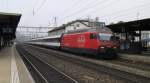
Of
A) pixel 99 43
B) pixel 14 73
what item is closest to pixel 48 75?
pixel 14 73

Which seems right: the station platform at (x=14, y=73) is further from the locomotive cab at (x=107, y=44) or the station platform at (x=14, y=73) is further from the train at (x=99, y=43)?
the locomotive cab at (x=107, y=44)

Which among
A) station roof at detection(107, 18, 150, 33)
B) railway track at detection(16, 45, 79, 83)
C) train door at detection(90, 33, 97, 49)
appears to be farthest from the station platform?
station roof at detection(107, 18, 150, 33)

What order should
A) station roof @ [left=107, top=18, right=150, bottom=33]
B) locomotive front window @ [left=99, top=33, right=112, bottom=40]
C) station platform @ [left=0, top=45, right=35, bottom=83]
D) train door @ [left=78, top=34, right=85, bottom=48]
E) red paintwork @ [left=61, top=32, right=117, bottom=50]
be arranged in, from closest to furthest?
station platform @ [left=0, top=45, right=35, bottom=83], station roof @ [left=107, top=18, right=150, bottom=33], red paintwork @ [left=61, top=32, right=117, bottom=50], locomotive front window @ [left=99, top=33, right=112, bottom=40], train door @ [left=78, top=34, right=85, bottom=48]

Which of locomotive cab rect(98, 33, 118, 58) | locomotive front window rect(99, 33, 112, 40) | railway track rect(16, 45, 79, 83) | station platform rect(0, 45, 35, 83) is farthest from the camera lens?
locomotive front window rect(99, 33, 112, 40)

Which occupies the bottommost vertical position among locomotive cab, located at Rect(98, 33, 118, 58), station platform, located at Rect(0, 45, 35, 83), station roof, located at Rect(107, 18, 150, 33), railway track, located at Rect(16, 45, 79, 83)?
railway track, located at Rect(16, 45, 79, 83)

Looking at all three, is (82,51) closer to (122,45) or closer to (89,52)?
(89,52)

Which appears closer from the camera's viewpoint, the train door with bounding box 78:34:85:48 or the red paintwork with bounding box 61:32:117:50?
the red paintwork with bounding box 61:32:117:50

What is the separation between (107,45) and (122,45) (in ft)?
30.2

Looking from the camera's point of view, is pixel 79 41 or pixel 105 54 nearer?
pixel 105 54

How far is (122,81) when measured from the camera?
570 inches

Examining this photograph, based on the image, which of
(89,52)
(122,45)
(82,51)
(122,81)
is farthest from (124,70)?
(122,45)

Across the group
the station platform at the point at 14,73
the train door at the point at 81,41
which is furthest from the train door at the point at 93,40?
the station platform at the point at 14,73

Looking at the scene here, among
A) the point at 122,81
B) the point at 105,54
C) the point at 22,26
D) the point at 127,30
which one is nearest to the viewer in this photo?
the point at 122,81

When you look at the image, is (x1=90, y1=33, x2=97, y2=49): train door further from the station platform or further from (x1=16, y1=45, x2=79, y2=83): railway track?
the station platform
